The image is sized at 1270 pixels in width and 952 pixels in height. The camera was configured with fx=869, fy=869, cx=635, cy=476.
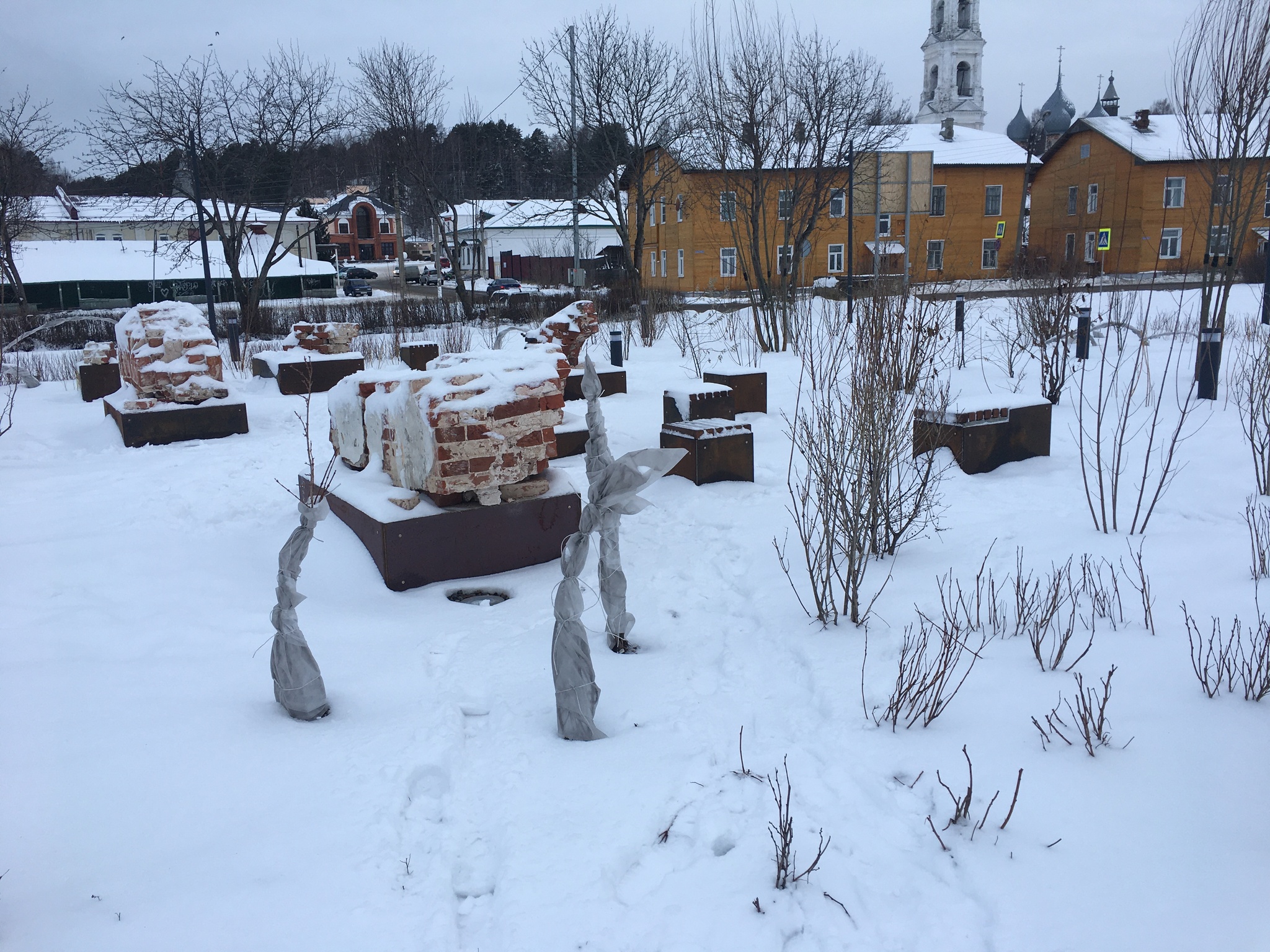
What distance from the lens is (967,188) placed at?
35719 millimetres

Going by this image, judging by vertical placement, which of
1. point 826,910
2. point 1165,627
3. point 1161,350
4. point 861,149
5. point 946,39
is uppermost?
point 946,39

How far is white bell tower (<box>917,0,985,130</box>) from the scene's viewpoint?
56.8 m

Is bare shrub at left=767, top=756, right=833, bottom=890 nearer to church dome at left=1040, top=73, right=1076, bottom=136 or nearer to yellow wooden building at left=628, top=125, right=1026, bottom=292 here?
yellow wooden building at left=628, top=125, right=1026, bottom=292

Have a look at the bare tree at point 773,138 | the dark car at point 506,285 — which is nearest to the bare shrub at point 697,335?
the bare tree at point 773,138

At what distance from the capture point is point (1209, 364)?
7.94 m

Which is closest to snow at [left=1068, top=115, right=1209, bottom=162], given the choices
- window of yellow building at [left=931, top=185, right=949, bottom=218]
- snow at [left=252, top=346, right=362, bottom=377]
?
window of yellow building at [left=931, top=185, right=949, bottom=218]

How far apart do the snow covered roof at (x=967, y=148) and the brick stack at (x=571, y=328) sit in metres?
28.6

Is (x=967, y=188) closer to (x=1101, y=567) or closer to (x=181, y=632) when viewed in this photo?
(x=1101, y=567)

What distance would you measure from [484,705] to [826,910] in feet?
5.42

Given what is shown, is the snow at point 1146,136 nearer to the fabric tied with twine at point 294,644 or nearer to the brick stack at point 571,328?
the brick stack at point 571,328

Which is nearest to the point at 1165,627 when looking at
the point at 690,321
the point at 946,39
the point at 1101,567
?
the point at 1101,567

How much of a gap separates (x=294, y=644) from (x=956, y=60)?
213 feet

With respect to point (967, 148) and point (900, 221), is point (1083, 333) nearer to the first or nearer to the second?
point (900, 221)

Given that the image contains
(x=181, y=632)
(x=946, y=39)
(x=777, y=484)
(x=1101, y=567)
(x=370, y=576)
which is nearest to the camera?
(x=181, y=632)
